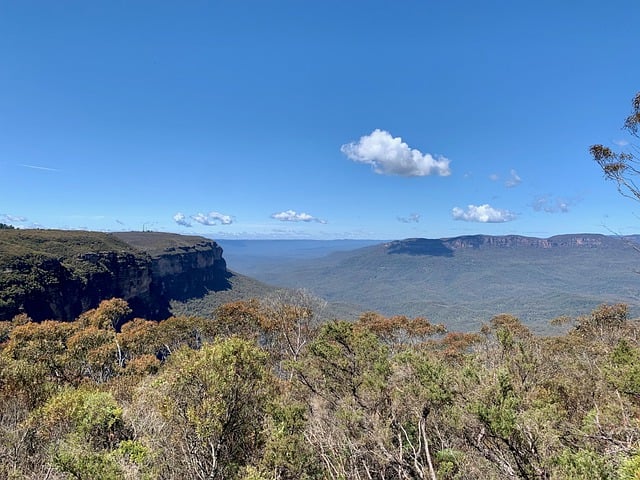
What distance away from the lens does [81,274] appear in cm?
9044

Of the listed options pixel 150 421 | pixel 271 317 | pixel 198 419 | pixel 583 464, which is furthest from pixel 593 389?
pixel 271 317

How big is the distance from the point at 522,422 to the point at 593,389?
13.6 meters

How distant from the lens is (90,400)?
16344 millimetres

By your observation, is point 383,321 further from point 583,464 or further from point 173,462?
point 583,464

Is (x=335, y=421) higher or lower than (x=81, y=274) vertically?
higher

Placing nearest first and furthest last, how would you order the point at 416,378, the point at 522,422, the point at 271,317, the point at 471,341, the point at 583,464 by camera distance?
the point at 583,464 < the point at 522,422 < the point at 416,378 < the point at 271,317 < the point at 471,341

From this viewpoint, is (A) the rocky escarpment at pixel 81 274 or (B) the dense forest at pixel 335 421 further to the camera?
(A) the rocky escarpment at pixel 81 274

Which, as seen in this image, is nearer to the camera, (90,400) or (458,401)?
(458,401)

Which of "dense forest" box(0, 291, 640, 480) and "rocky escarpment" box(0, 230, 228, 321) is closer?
"dense forest" box(0, 291, 640, 480)

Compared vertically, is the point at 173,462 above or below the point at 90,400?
below

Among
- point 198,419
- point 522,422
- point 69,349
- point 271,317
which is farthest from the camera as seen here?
point 271,317

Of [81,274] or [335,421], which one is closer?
[335,421]

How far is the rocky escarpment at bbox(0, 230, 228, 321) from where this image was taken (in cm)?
7062

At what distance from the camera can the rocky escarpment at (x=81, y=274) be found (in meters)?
Answer: 70.6
